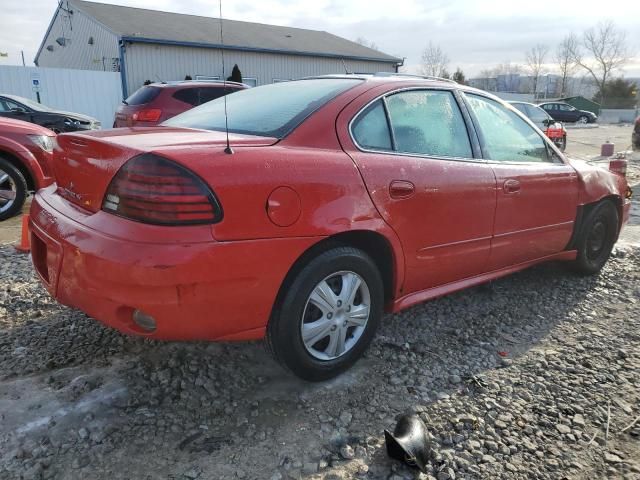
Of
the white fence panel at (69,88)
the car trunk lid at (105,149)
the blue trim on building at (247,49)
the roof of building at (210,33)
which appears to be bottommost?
the car trunk lid at (105,149)

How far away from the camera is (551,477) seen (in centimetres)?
212

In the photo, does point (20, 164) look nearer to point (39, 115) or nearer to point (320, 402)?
point (39, 115)

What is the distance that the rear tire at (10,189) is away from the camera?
18.8 feet

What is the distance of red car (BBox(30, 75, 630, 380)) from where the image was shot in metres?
2.11

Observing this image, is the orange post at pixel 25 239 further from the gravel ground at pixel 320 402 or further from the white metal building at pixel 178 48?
the white metal building at pixel 178 48

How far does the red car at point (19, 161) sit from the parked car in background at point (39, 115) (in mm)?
3886

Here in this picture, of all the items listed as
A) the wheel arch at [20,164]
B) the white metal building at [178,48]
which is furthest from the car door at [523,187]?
the white metal building at [178,48]

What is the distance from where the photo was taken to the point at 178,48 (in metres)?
20.4

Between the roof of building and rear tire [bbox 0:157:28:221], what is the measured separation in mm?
14972

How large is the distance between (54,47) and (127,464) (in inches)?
1190

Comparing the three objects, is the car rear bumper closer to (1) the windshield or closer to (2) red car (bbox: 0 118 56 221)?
(2) red car (bbox: 0 118 56 221)

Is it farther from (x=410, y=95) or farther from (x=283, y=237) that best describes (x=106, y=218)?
(x=410, y=95)

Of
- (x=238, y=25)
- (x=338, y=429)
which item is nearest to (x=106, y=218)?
(x=338, y=429)

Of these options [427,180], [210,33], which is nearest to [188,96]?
[427,180]
